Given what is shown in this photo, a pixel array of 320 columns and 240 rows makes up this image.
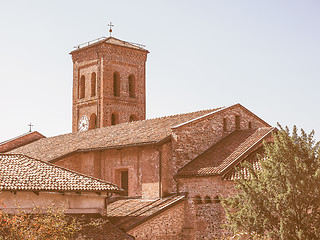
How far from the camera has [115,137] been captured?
89.8 ft

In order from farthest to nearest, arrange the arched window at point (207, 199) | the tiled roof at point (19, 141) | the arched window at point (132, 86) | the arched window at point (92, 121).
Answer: the arched window at point (132, 86), the arched window at point (92, 121), the tiled roof at point (19, 141), the arched window at point (207, 199)

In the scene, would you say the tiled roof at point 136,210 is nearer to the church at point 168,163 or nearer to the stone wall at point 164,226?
the church at point 168,163

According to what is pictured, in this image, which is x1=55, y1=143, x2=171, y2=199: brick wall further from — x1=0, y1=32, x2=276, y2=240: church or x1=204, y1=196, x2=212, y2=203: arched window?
x1=204, y1=196, x2=212, y2=203: arched window

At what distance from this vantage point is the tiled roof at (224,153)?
21978mm

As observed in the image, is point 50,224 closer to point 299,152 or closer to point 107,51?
point 299,152

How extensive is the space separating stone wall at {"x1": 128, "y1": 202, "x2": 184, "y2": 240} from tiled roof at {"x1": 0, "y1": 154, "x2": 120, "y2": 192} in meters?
2.01

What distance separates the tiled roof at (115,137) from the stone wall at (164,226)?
11.3 feet


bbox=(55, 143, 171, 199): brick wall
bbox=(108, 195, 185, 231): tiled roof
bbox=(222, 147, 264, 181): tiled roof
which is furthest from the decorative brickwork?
bbox=(222, 147, 264, 181): tiled roof

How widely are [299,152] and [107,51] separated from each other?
26799 millimetres

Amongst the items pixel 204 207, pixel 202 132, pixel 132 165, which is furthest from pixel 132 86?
pixel 204 207

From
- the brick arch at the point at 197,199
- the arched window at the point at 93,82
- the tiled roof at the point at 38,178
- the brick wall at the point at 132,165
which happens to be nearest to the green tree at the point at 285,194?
the brick arch at the point at 197,199

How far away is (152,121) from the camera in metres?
28.6

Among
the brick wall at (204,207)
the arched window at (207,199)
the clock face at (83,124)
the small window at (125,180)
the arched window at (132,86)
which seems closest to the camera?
the brick wall at (204,207)

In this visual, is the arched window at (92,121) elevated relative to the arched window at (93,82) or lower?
lower
